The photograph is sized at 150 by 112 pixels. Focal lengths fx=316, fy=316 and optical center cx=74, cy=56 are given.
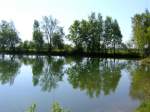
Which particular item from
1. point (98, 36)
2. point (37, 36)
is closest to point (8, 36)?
point (37, 36)

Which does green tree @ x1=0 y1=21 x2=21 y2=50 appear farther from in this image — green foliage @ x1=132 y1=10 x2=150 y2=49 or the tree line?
green foliage @ x1=132 y1=10 x2=150 y2=49

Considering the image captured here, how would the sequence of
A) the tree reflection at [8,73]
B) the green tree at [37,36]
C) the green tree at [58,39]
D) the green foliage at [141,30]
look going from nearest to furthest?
the tree reflection at [8,73] < the green foliage at [141,30] < the green tree at [58,39] < the green tree at [37,36]

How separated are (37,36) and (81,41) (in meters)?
15.8

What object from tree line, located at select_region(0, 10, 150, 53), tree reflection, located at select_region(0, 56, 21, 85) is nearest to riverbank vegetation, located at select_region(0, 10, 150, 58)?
tree line, located at select_region(0, 10, 150, 53)

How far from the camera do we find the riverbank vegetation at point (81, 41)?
8400cm

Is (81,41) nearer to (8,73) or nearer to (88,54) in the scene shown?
(88,54)

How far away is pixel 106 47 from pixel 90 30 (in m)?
6.46

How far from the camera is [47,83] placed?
96.3ft

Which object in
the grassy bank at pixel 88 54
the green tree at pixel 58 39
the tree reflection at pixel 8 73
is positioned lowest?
the tree reflection at pixel 8 73

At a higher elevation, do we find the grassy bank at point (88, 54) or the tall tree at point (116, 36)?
the tall tree at point (116, 36)

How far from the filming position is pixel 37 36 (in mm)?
95500

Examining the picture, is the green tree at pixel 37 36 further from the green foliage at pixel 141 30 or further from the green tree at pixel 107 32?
the green foliage at pixel 141 30

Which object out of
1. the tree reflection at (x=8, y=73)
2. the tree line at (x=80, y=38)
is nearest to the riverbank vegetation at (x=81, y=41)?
the tree line at (x=80, y=38)

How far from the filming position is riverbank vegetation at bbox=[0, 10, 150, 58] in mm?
84000
